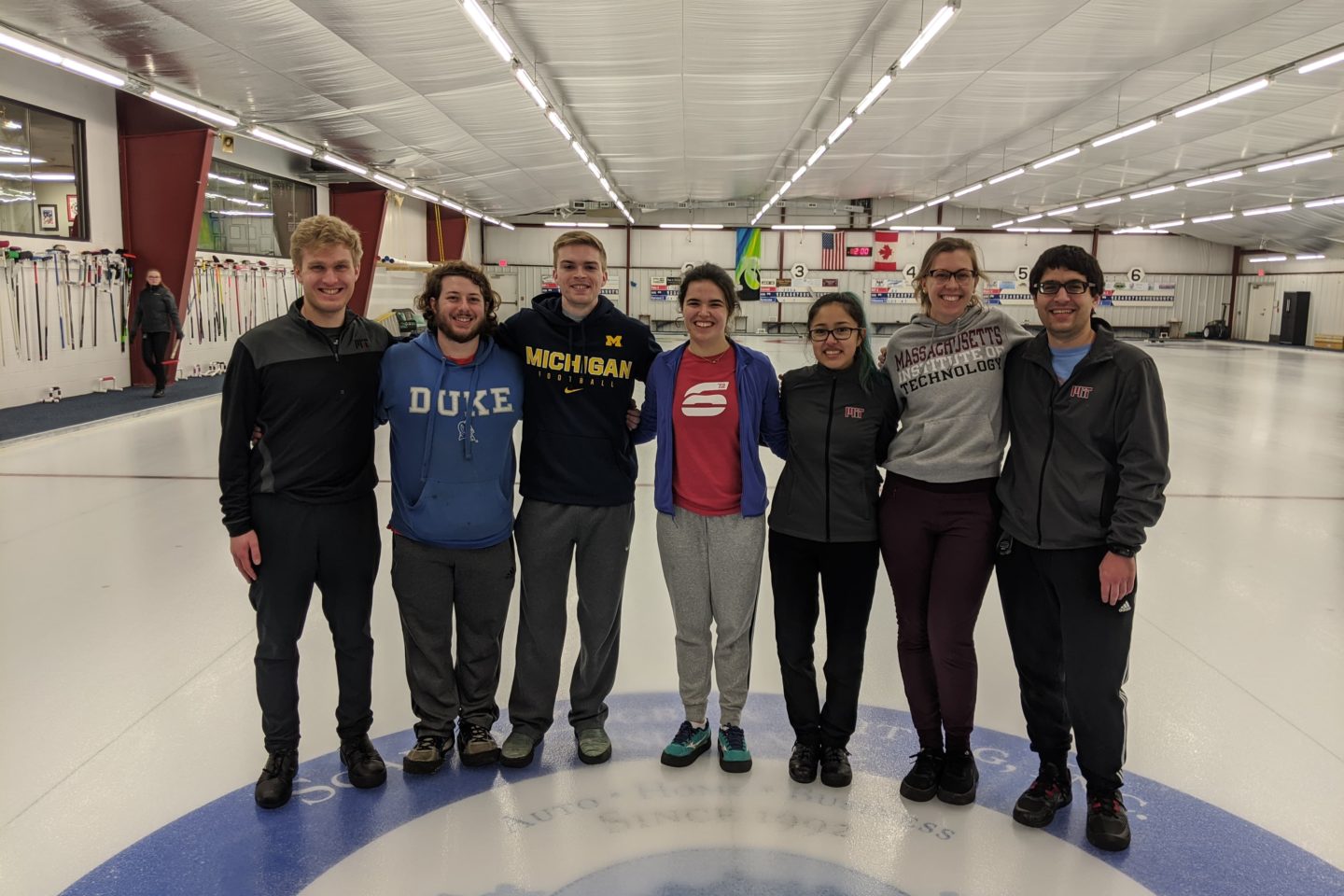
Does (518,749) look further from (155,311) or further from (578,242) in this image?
(155,311)

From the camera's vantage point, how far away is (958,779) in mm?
2611

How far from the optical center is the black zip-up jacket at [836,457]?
2605 mm

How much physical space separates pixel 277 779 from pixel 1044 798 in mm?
2235

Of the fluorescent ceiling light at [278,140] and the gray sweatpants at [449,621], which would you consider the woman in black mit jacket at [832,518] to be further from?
the fluorescent ceiling light at [278,140]

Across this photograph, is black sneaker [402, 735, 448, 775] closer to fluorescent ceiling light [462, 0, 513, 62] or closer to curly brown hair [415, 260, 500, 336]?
curly brown hair [415, 260, 500, 336]

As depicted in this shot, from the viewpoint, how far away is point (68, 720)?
3066mm

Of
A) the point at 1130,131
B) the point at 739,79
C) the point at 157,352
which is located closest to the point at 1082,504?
the point at 739,79

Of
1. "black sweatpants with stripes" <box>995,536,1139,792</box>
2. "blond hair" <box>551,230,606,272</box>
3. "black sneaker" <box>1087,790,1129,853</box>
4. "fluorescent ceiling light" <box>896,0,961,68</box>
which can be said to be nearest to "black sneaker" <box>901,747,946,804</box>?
"black sweatpants with stripes" <box>995,536,1139,792</box>

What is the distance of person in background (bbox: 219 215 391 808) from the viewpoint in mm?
2473

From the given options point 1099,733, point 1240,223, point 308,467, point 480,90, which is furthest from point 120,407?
point 1240,223

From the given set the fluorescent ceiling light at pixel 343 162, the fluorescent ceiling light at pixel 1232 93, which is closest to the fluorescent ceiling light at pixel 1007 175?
the fluorescent ceiling light at pixel 1232 93

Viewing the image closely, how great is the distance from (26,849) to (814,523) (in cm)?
234

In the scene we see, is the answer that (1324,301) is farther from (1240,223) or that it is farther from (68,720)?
(68,720)

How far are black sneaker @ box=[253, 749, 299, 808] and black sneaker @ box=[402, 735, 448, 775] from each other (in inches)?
12.9
